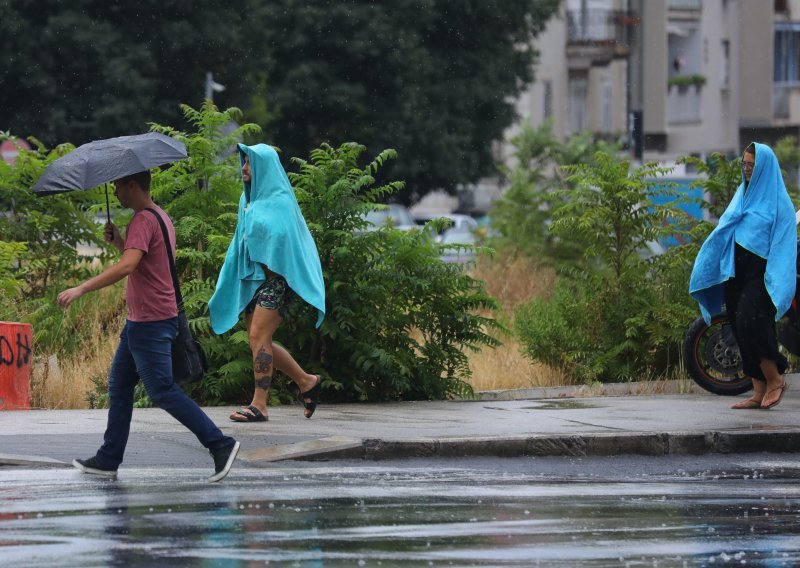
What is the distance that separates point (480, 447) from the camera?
957 centimetres

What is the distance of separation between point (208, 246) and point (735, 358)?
4070 millimetres

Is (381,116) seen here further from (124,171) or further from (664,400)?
(124,171)

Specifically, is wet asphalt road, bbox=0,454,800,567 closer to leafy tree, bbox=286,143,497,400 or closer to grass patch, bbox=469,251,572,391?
leafy tree, bbox=286,143,497,400

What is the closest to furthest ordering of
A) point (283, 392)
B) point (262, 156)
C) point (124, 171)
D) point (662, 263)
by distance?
point (124, 171)
point (262, 156)
point (283, 392)
point (662, 263)

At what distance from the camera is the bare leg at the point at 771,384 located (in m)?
11.5

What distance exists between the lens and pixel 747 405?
11.6 m

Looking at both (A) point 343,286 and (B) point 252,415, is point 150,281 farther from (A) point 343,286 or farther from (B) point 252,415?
(A) point 343,286

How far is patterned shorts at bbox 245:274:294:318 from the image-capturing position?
10484mm

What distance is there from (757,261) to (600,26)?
49.4m

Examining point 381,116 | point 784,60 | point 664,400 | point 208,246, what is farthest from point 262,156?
point 784,60

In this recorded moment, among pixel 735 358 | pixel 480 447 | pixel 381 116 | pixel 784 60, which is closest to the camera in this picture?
pixel 480 447

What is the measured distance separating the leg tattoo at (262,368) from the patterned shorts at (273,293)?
294 mm

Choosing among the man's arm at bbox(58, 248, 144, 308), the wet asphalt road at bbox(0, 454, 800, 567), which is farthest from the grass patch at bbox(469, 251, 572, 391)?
the man's arm at bbox(58, 248, 144, 308)

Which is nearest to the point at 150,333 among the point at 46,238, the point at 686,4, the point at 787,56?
the point at 46,238
